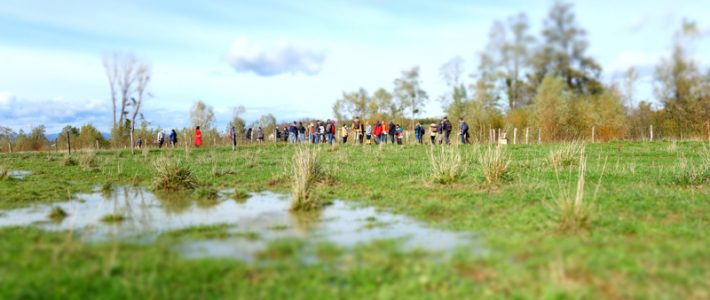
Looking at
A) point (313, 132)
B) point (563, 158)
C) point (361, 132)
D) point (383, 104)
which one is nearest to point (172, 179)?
point (563, 158)

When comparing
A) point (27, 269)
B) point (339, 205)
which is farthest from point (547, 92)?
point (27, 269)

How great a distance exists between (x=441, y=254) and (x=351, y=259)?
113 centimetres

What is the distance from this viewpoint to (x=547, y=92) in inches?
1689

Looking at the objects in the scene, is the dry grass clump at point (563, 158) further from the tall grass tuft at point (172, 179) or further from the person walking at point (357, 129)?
the person walking at point (357, 129)

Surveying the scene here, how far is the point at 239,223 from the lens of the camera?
926cm

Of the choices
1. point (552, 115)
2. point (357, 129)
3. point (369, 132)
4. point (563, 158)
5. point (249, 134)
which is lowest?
point (563, 158)

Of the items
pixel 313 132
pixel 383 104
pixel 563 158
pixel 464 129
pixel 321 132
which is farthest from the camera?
pixel 383 104

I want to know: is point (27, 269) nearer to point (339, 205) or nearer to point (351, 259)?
point (351, 259)

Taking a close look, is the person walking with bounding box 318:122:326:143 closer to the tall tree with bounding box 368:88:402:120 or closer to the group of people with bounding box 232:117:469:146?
the group of people with bounding box 232:117:469:146

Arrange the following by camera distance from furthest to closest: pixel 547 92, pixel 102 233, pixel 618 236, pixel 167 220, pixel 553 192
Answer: pixel 547 92 → pixel 553 192 → pixel 167 220 → pixel 102 233 → pixel 618 236

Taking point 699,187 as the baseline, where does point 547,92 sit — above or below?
above

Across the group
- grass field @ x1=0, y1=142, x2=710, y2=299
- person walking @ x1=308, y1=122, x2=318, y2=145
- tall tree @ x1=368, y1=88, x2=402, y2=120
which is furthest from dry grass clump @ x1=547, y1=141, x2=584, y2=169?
tall tree @ x1=368, y1=88, x2=402, y2=120

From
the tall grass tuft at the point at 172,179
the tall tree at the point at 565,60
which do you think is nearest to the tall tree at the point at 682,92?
the tall tree at the point at 565,60

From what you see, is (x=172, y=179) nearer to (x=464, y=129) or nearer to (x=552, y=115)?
(x=464, y=129)
